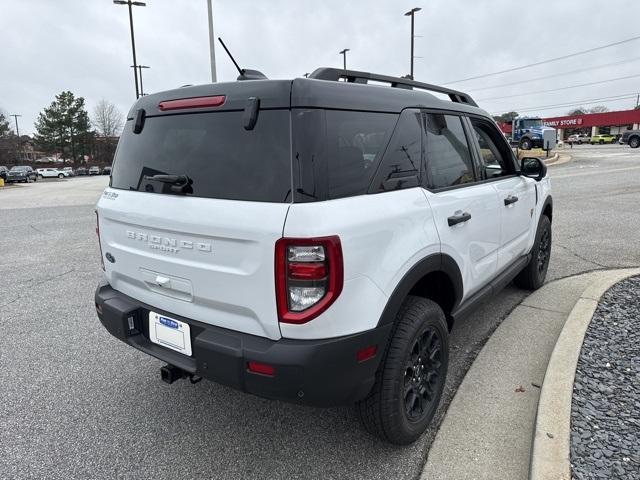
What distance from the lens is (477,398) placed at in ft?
9.44

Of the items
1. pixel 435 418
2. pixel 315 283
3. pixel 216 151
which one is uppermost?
pixel 216 151

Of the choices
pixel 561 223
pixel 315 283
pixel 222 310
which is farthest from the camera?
pixel 561 223

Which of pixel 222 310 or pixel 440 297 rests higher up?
pixel 222 310

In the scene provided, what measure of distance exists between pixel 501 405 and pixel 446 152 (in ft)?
5.28

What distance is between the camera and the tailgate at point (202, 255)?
6.35ft

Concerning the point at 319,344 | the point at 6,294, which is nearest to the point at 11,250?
the point at 6,294

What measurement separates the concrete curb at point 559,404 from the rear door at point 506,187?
69 cm

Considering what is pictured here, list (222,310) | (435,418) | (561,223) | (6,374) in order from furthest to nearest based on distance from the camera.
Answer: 1. (561,223)
2. (6,374)
3. (435,418)
4. (222,310)

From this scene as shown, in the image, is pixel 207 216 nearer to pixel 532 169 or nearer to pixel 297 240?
pixel 297 240

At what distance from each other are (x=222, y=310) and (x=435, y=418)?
1.49 metres

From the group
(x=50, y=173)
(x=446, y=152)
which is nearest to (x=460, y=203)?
(x=446, y=152)

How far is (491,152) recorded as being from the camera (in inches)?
143

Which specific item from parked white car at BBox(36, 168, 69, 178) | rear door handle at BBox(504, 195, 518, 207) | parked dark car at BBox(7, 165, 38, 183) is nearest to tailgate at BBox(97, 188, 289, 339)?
rear door handle at BBox(504, 195, 518, 207)

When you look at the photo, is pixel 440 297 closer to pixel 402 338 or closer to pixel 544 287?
pixel 402 338
